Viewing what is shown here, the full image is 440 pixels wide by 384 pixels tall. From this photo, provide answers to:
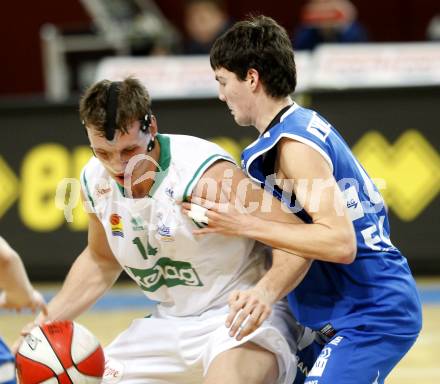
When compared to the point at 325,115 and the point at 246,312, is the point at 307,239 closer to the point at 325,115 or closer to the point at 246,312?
the point at 246,312

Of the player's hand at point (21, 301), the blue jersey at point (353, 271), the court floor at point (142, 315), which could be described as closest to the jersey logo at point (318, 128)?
the blue jersey at point (353, 271)

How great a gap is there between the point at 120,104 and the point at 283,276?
1.01 meters

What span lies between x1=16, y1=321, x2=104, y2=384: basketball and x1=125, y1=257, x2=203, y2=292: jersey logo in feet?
1.27

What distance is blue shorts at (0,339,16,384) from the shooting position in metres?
3.80

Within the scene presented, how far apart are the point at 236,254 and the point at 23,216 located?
5.61m

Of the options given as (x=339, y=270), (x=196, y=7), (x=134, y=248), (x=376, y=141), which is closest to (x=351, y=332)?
(x=339, y=270)

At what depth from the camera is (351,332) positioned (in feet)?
13.0

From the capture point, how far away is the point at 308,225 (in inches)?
146

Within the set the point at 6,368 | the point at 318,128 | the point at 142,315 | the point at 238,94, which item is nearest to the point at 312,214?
the point at 318,128

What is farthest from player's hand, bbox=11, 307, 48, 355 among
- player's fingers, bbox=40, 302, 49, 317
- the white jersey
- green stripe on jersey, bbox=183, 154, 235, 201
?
green stripe on jersey, bbox=183, 154, 235, 201

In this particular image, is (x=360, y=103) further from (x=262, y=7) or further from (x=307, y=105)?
(x=262, y=7)

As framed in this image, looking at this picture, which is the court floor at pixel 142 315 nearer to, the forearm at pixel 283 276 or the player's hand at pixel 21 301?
the forearm at pixel 283 276

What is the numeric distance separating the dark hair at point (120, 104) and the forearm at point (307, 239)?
69 centimetres

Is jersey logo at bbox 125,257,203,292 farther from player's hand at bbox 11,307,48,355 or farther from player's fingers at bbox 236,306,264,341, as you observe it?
player's fingers at bbox 236,306,264,341
